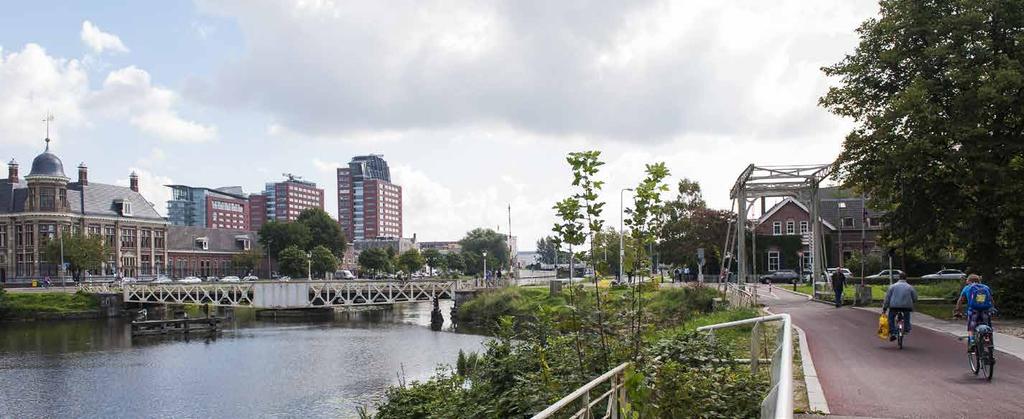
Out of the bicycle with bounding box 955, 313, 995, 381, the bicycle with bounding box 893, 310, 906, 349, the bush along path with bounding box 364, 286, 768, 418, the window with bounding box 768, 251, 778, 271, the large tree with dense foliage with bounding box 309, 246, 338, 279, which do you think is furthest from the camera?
the large tree with dense foliage with bounding box 309, 246, 338, 279

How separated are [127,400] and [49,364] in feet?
39.1

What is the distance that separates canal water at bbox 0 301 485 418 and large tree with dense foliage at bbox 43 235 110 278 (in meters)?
30.9

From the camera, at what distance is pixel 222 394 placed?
1126 inches

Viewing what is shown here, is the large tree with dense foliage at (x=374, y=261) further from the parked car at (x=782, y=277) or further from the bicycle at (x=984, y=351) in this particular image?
the bicycle at (x=984, y=351)

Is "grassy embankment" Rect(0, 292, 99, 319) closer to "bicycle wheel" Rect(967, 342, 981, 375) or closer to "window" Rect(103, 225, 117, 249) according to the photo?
"window" Rect(103, 225, 117, 249)

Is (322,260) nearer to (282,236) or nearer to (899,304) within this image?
(282,236)

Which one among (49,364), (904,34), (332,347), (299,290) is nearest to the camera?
(904,34)

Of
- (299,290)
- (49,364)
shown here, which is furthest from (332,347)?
(299,290)

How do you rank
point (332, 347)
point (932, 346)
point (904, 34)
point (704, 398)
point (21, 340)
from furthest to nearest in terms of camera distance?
point (21, 340)
point (332, 347)
point (904, 34)
point (932, 346)
point (704, 398)

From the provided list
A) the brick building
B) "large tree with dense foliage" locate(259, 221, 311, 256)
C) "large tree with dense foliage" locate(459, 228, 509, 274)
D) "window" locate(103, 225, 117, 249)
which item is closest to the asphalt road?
"large tree with dense foliage" locate(259, 221, 311, 256)

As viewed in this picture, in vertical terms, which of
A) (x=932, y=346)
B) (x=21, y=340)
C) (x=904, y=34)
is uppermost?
(x=904, y=34)

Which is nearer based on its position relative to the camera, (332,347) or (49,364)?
(49,364)

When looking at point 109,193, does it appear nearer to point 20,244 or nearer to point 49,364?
point 20,244

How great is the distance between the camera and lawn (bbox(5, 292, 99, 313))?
64875 mm
